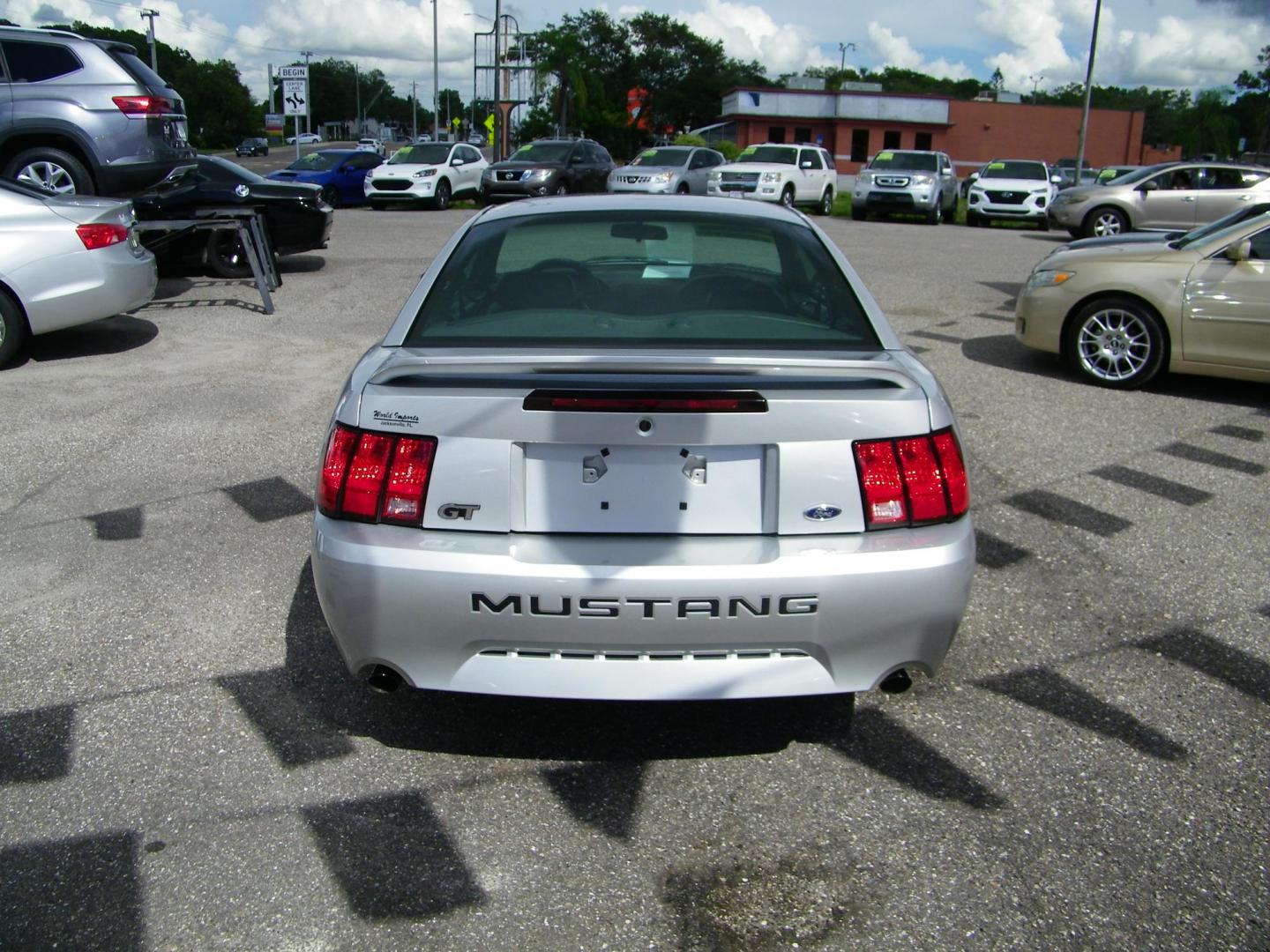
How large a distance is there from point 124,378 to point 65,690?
16.4ft

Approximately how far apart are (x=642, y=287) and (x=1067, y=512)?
2863 millimetres

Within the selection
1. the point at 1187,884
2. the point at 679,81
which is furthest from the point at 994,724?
the point at 679,81

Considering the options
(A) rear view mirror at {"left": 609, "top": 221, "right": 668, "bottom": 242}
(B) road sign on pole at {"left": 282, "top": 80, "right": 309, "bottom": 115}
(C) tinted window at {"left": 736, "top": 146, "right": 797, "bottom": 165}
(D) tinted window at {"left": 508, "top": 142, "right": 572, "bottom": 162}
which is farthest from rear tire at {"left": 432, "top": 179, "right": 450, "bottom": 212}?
(A) rear view mirror at {"left": 609, "top": 221, "right": 668, "bottom": 242}

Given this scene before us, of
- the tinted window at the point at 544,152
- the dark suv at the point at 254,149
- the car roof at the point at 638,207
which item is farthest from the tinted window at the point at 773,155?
the dark suv at the point at 254,149

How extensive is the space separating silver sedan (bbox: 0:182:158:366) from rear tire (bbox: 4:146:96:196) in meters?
3.50

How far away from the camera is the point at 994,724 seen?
3.54 m

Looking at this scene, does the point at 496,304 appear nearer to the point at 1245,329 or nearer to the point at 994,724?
the point at 994,724

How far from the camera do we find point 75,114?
38.5 feet

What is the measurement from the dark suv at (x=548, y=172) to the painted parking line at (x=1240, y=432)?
59.1 feet

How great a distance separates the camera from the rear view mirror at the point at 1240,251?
25.4 ft

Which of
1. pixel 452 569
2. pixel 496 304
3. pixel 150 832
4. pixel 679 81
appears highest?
pixel 679 81

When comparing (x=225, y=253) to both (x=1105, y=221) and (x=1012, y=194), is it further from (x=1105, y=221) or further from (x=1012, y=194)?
(x=1012, y=194)

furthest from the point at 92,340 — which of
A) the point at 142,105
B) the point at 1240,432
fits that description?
the point at 1240,432

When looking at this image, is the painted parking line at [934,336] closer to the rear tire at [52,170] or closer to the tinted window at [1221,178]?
the rear tire at [52,170]
